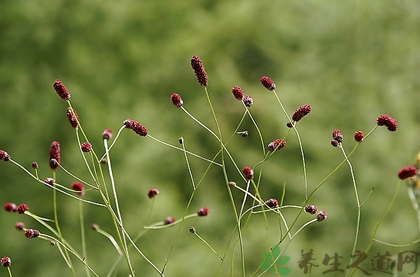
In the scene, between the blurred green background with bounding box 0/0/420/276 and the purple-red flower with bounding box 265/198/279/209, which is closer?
the purple-red flower with bounding box 265/198/279/209

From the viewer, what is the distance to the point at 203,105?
7.39 ft

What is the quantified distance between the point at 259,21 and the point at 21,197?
145 cm

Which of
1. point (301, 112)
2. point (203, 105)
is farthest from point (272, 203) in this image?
point (203, 105)

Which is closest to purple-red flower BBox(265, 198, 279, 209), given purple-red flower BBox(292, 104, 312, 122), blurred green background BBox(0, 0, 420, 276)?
purple-red flower BBox(292, 104, 312, 122)

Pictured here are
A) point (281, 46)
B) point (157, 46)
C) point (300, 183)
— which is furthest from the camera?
point (281, 46)

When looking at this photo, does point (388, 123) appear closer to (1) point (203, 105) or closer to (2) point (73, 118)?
(2) point (73, 118)

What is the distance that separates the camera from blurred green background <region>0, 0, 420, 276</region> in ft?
5.65

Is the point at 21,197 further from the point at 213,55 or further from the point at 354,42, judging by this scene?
the point at 354,42

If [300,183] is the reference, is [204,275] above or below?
below

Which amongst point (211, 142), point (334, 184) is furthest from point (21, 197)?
point (334, 184)

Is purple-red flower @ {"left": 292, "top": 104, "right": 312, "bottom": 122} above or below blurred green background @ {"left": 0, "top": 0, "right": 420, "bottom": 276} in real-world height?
below

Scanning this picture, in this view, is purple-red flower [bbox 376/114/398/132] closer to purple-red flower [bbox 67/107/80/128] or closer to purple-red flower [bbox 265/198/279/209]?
purple-red flower [bbox 265/198/279/209]

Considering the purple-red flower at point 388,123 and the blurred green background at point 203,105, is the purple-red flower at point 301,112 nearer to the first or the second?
the purple-red flower at point 388,123

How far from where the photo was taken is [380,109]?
7.84 feet
